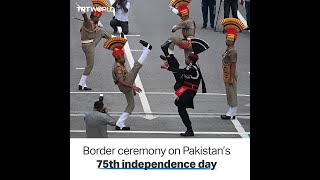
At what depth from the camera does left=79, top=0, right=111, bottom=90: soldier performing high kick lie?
1316 inches

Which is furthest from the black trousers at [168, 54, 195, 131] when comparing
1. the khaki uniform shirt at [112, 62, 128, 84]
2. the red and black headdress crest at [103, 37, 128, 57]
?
the red and black headdress crest at [103, 37, 128, 57]

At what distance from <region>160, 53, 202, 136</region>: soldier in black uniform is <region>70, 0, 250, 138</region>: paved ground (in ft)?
1.59

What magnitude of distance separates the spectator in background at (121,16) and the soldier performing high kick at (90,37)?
8.69ft

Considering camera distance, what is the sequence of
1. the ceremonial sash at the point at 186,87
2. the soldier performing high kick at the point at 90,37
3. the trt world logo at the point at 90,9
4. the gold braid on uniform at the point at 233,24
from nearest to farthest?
1. the ceremonial sash at the point at 186,87
2. the gold braid on uniform at the point at 233,24
3. the soldier performing high kick at the point at 90,37
4. the trt world logo at the point at 90,9

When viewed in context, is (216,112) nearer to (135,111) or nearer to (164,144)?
(135,111)

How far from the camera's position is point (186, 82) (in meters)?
30.2

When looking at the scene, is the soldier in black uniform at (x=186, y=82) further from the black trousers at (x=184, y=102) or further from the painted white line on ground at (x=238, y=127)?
the painted white line on ground at (x=238, y=127)

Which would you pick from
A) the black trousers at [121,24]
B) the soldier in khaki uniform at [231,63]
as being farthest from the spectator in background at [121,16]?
the soldier in khaki uniform at [231,63]

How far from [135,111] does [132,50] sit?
431 centimetres

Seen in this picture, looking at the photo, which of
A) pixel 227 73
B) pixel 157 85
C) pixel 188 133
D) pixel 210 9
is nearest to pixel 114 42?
pixel 188 133

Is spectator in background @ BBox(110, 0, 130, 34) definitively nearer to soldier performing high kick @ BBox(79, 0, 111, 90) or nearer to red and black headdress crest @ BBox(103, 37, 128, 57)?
soldier performing high kick @ BBox(79, 0, 111, 90)

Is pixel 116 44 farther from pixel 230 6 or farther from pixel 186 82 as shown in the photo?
pixel 230 6

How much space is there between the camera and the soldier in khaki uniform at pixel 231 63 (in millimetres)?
31375

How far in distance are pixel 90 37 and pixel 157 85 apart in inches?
83.4
